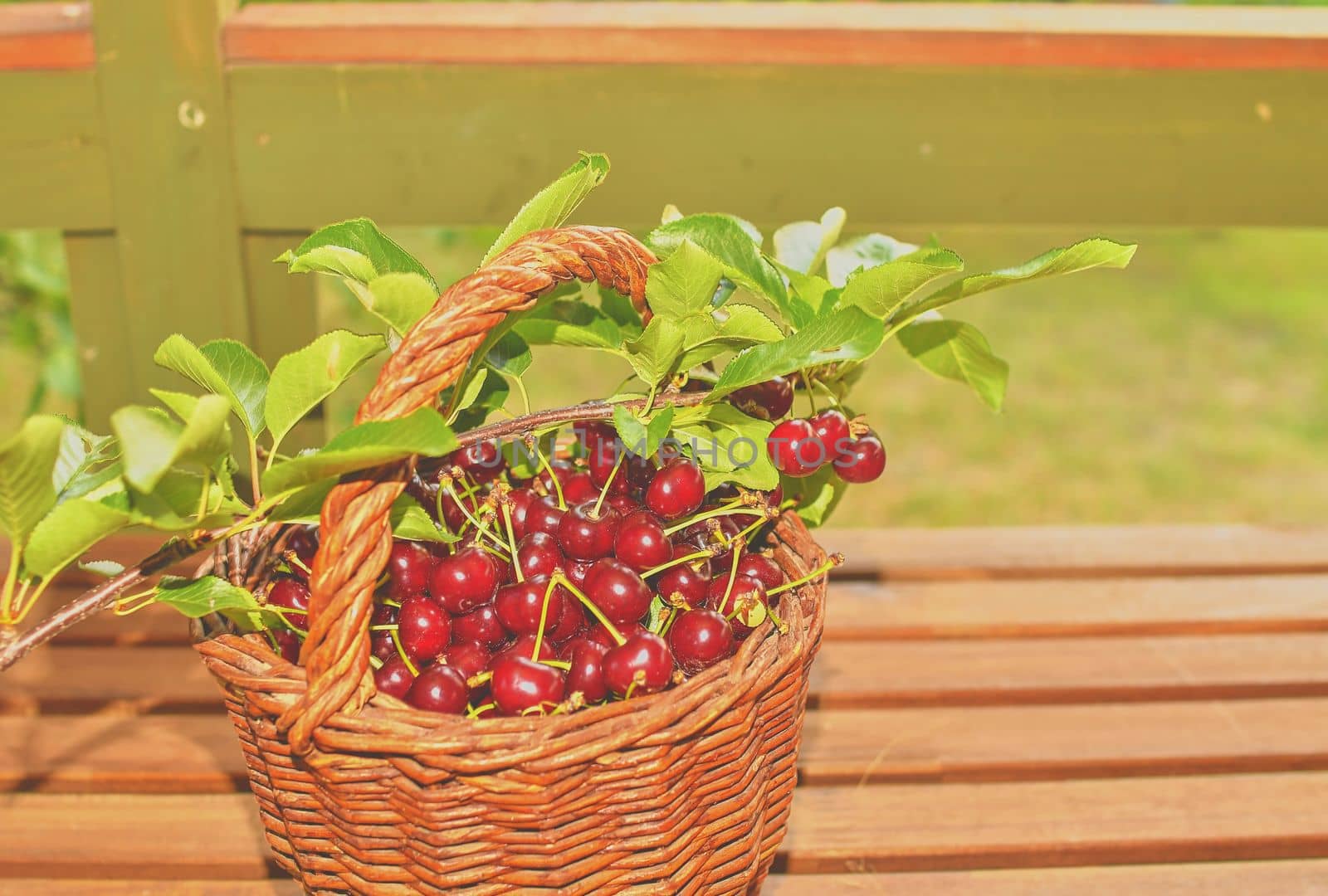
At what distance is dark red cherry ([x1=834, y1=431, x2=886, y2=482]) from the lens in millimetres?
850

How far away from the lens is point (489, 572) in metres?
0.75

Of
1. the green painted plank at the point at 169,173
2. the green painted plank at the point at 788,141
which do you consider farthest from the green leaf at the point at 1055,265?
the green painted plank at the point at 169,173

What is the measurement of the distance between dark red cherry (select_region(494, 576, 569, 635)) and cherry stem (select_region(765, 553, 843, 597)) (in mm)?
136

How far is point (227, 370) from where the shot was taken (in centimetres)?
73

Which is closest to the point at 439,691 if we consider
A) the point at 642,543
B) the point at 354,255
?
the point at 642,543

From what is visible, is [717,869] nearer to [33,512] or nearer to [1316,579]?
[33,512]

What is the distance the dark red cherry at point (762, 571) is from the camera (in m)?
0.80

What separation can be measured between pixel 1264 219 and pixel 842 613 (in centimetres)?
67

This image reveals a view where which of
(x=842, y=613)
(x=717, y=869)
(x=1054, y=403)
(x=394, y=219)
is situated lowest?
(x=1054, y=403)

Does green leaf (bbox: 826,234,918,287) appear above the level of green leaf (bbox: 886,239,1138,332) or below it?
below

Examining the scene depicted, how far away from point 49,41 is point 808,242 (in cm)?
86

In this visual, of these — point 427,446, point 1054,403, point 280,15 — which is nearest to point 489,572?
point 427,446

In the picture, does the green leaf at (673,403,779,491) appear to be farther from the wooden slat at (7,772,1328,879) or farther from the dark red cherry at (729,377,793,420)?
the wooden slat at (7,772,1328,879)

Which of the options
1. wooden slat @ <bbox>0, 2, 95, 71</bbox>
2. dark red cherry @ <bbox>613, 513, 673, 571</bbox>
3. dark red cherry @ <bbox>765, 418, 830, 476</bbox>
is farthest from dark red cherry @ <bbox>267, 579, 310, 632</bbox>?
wooden slat @ <bbox>0, 2, 95, 71</bbox>
